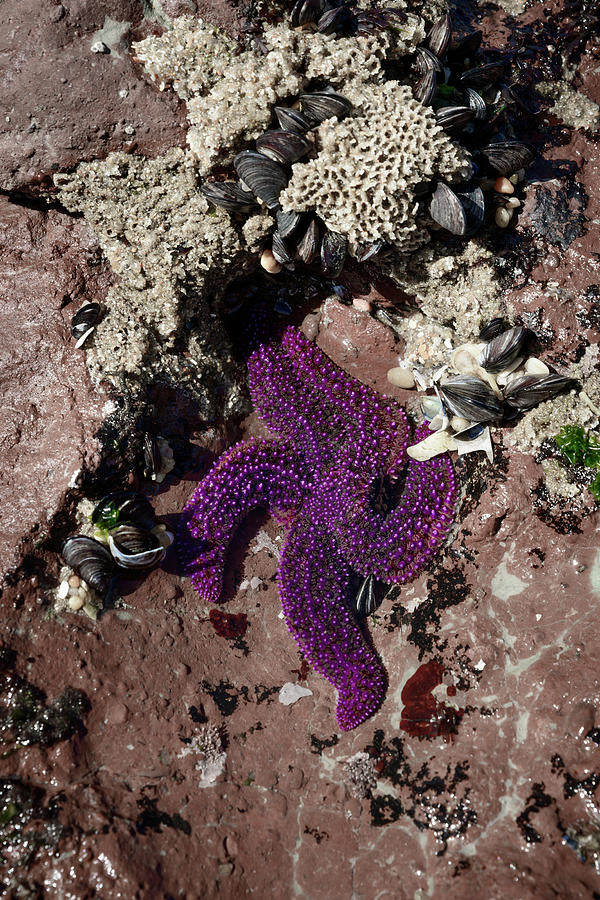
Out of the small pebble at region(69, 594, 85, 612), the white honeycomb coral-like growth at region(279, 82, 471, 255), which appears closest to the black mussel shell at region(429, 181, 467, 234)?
the white honeycomb coral-like growth at region(279, 82, 471, 255)

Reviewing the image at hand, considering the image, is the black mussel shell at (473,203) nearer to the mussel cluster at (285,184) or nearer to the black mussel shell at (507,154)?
the black mussel shell at (507,154)

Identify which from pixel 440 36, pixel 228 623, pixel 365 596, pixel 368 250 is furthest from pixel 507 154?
pixel 228 623

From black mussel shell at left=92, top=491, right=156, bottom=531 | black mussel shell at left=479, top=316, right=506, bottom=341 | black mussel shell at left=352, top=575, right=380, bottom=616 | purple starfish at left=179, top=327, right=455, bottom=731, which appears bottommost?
black mussel shell at left=352, top=575, right=380, bottom=616

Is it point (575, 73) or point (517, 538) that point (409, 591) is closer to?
point (517, 538)

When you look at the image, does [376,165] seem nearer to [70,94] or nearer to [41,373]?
[70,94]

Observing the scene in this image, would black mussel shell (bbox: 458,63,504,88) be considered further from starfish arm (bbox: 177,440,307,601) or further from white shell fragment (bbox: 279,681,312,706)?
white shell fragment (bbox: 279,681,312,706)

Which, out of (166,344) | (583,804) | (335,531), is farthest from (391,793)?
(166,344)
